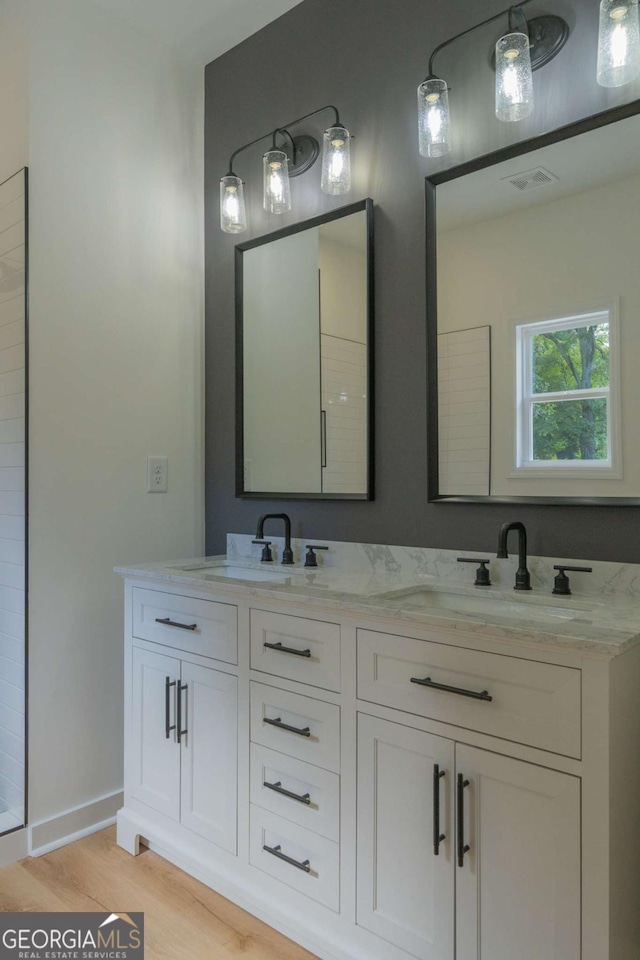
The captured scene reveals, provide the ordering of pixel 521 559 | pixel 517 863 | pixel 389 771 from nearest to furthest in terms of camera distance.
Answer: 1. pixel 517 863
2. pixel 389 771
3. pixel 521 559

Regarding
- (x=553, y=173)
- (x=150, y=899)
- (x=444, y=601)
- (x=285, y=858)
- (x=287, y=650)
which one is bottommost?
(x=150, y=899)

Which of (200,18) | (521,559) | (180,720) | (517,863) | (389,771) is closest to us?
(517,863)

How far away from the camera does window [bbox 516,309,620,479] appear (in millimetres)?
1630

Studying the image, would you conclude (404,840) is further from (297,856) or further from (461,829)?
(297,856)

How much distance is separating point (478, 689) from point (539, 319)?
974 millimetres

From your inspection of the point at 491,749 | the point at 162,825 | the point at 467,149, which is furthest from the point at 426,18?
the point at 162,825

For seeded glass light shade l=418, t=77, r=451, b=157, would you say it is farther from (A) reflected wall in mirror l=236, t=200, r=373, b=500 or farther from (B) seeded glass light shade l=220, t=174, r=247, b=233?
(B) seeded glass light shade l=220, t=174, r=247, b=233

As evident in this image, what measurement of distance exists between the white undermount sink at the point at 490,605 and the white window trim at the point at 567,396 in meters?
0.33

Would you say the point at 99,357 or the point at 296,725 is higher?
the point at 99,357

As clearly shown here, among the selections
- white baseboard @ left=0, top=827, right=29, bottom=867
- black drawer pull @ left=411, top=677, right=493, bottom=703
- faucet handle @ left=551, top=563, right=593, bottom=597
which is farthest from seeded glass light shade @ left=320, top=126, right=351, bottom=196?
white baseboard @ left=0, top=827, right=29, bottom=867

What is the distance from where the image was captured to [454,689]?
1.33 metres

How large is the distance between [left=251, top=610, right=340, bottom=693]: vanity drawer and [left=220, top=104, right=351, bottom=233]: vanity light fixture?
134 cm

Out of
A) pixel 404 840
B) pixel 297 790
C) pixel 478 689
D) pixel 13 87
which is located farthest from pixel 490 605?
pixel 13 87

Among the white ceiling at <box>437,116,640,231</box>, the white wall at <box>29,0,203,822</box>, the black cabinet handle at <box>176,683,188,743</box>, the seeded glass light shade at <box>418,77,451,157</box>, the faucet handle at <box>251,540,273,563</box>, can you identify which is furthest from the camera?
the faucet handle at <box>251,540,273,563</box>
